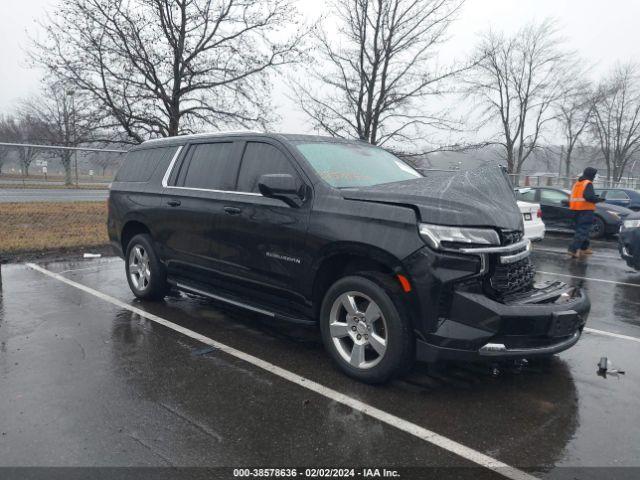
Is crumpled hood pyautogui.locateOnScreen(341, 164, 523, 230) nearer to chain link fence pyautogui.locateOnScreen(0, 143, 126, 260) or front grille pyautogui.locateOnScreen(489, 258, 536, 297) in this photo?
front grille pyautogui.locateOnScreen(489, 258, 536, 297)

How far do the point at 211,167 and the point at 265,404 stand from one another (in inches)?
101

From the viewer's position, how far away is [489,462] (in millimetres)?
2750

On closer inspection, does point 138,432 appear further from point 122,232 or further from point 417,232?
point 122,232

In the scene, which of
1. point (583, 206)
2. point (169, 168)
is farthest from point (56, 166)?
point (583, 206)

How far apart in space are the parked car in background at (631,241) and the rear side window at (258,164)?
6296mm

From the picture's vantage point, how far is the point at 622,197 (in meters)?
18.3

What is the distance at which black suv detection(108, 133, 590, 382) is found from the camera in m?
3.31

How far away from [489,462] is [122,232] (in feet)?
16.4

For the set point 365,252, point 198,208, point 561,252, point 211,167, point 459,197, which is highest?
point 211,167

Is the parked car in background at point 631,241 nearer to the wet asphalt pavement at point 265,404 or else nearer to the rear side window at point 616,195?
the wet asphalt pavement at point 265,404

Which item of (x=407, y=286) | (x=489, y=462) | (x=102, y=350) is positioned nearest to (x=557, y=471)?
(x=489, y=462)

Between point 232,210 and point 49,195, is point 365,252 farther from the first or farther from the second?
point 49,195

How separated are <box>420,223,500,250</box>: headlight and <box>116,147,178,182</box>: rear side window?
3402 millimetres

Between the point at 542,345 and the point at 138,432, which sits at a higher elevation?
the point at 542,345
